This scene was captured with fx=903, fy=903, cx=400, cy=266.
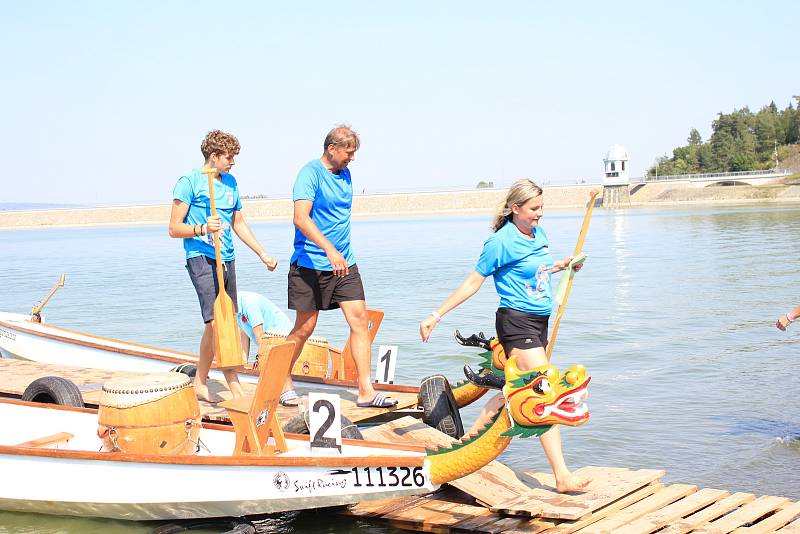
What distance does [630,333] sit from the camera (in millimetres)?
16750

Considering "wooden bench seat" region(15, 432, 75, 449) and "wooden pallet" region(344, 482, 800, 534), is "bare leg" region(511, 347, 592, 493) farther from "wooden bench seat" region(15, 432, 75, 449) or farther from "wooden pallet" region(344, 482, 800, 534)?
"wooden bench seat" region(15, 432, 75, 449)

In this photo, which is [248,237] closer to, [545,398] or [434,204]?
[545,398]

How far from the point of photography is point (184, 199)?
300 inches

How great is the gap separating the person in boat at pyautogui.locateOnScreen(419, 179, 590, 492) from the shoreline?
90.2 meters

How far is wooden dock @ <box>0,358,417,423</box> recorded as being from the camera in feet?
24.9

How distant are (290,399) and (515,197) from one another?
3.01m

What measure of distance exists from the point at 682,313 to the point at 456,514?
14127 mm

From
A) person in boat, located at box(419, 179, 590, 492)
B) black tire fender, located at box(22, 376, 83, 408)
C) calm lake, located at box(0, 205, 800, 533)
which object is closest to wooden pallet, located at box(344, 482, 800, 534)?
calm lake, located at box(0, 205, 800, 533)

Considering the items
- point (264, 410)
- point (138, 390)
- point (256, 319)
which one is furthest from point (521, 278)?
point (256, 319)

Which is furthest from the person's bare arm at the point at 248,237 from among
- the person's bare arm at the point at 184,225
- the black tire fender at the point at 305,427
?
the black tire fender at the point at 305,427

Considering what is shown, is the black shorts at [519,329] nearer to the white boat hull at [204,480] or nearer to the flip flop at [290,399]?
the white boat hull at [204,480]

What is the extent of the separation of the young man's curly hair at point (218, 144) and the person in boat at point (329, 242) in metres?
0.79

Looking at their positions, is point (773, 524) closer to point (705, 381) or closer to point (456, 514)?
point (456, 514)

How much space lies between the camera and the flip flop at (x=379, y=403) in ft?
24.9
